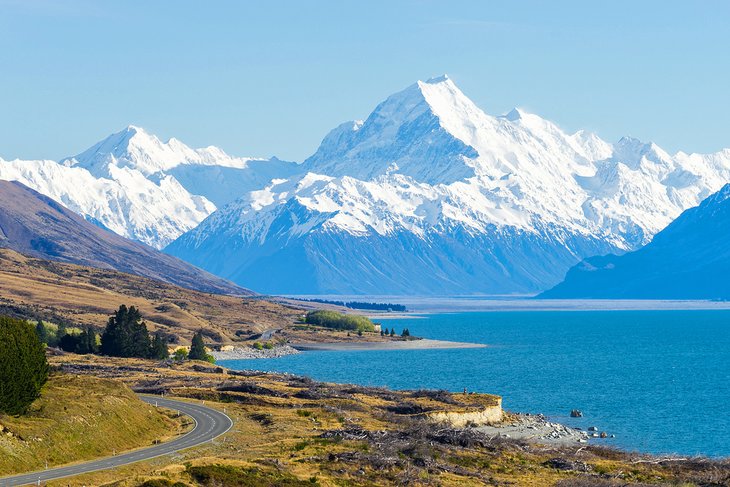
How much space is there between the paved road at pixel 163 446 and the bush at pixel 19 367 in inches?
281

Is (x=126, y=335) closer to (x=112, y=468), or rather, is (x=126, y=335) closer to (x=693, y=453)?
(x=693, y=453)

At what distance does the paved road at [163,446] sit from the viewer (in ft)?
229

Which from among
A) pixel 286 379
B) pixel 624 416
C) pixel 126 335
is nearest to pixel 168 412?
pixel 286 379

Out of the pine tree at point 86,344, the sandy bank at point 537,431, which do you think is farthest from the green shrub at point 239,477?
the pine tree at point 86,344

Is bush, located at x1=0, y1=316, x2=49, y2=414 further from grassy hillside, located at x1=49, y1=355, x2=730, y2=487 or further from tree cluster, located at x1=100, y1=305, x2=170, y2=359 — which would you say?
tree cluster, located at x1=100, y1=305, x2=170, y2=359

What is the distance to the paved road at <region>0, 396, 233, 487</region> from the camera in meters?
69.7

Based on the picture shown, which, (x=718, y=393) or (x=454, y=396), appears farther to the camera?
(x=718, y=393)

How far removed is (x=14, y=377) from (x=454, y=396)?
62.7m

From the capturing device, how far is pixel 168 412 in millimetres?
99688

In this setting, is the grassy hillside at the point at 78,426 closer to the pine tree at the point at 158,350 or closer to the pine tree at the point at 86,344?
the pine tree at the point at 158,350

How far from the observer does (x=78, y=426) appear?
8175 cm

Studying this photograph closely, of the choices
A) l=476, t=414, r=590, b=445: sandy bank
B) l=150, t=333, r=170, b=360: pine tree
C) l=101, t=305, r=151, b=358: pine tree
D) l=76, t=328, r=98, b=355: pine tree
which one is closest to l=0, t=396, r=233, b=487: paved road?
l=476, t=414, r=590, b=445: sandy bank

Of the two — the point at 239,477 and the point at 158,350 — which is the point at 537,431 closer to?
the point at 239,477

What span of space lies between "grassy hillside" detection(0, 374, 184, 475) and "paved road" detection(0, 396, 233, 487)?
161 cm
